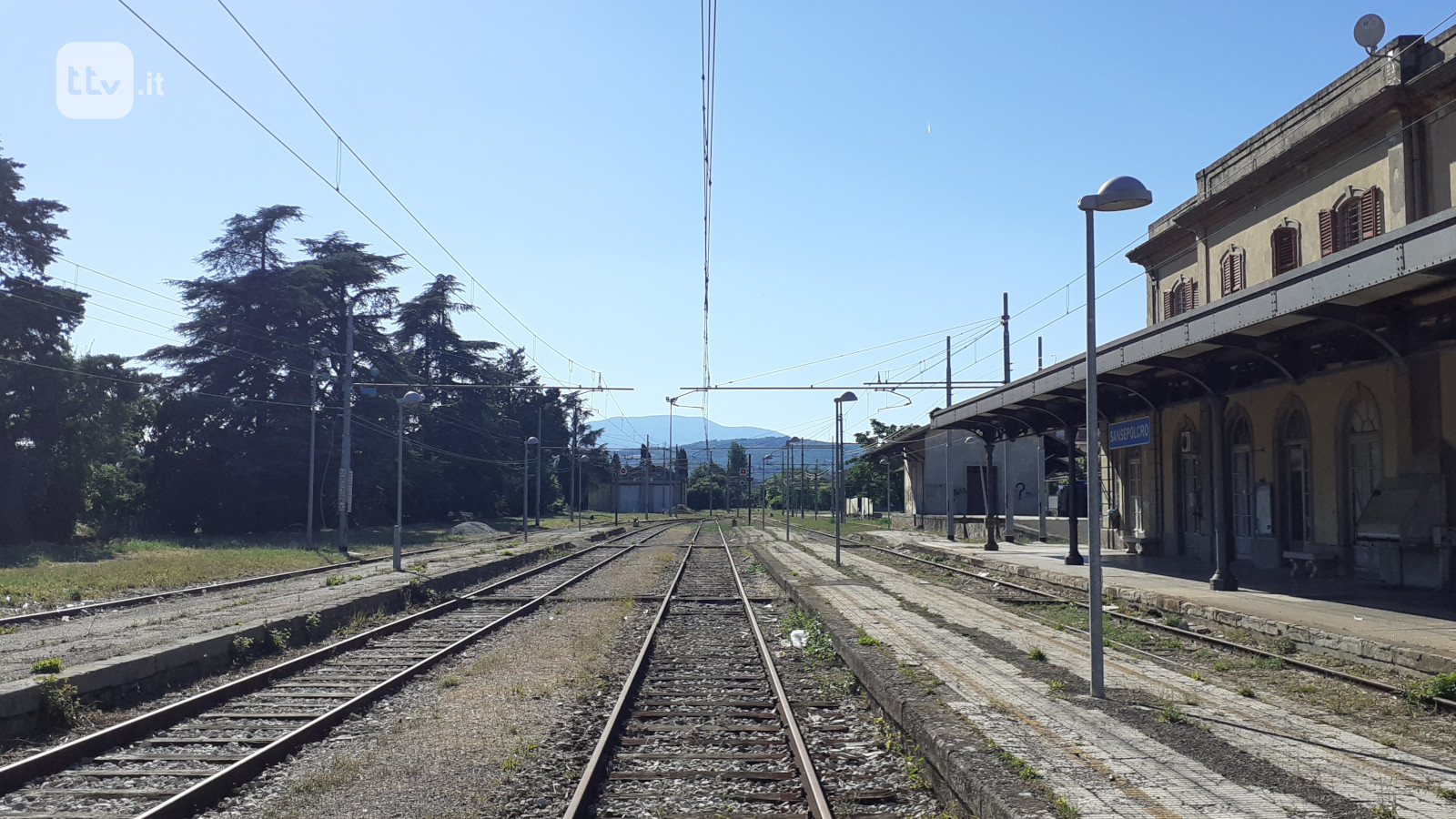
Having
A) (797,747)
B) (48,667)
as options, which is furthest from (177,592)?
(797,747)

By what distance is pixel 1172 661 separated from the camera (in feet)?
37.1

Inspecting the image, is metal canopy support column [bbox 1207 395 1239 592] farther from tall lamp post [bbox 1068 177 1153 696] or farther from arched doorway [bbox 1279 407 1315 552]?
tall lamp post [bbox 1068 177 1153 696]

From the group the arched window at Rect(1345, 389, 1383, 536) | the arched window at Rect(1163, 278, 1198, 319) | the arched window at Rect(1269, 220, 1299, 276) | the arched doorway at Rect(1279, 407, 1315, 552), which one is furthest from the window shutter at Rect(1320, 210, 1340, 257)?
the arched window at Rect(1163, 278, 1198, 319)

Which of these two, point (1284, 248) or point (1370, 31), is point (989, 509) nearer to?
point (1284, 248)

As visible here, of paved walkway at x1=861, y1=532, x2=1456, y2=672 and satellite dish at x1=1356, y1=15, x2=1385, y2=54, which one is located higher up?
satellite dish at x1=1356, y1=15, x2=1385, y2=54

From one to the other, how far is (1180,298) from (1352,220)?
7761 millimetres

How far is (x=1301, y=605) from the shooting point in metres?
14.0

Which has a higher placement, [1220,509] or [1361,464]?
[1361,464]

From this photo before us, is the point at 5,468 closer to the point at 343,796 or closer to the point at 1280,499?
the point at 343,796

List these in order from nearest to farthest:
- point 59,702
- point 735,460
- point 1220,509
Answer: point 59,702
point 1220,509
point 735,460

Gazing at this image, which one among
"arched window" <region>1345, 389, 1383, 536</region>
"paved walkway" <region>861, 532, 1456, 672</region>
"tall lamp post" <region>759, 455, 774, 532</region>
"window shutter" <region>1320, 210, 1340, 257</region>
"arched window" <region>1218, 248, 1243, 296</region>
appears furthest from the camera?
"tall lamp post" <region>759, 455, 774, 532</region>

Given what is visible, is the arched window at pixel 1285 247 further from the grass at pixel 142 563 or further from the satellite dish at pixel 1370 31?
the grass at pixel 142 563

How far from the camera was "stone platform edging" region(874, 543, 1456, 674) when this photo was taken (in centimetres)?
982

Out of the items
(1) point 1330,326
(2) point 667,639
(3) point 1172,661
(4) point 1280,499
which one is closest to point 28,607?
(2) point 667,639
